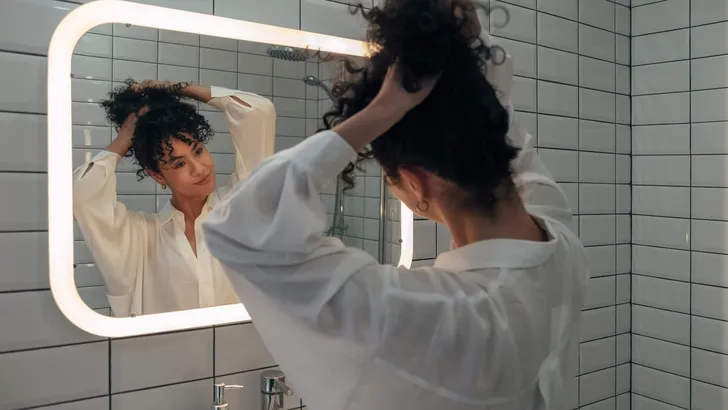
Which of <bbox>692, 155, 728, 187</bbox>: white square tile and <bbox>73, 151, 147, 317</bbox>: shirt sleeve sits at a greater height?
<bbox>692, 155, 728, 187</bbox>: white square tile

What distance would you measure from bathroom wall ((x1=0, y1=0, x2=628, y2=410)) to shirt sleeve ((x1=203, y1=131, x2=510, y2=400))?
1.23 ft

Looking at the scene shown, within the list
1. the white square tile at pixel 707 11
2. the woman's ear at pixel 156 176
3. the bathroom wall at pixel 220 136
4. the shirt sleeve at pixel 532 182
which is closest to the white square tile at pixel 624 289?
the bathroom wall at pixel 220 136

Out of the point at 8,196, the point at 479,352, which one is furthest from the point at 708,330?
the point at 8,196

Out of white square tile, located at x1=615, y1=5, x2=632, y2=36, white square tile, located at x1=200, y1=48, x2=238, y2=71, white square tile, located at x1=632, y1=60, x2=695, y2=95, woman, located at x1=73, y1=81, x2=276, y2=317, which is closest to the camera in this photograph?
woman, located at x1=73, y1=81, x2=276, y2=317

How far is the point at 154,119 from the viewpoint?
1.17 meters

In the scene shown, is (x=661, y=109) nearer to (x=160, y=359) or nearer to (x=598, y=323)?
(x=598, y=323)

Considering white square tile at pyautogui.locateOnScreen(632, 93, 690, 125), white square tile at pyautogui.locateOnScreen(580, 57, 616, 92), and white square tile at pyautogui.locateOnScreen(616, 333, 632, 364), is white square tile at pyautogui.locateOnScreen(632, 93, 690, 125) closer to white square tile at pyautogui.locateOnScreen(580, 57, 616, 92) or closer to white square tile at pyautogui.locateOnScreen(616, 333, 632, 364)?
white square tile at pyautogui.locateOnScreen(580, 57, 616, 92)

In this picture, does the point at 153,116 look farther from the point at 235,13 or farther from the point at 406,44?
the point at 406,44

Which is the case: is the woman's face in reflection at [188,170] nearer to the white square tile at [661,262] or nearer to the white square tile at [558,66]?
the white square tile at [558,66]

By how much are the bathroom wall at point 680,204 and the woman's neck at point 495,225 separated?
1.25 m

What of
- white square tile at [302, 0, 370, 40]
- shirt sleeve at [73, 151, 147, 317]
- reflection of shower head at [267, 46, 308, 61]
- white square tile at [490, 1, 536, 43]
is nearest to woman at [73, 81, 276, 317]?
shirt sleeve at [73, 151, 147, 317]

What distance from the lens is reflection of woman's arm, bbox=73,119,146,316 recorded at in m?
1.08

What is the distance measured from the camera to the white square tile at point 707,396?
72.5 inches

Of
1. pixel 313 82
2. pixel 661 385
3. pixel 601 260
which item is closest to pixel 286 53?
pixel 313 82
